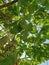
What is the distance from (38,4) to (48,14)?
15 cm

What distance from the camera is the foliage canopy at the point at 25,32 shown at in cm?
125

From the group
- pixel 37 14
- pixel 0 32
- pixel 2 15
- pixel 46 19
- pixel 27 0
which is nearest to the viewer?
pixel 27 0

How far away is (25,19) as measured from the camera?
1220 millimetres

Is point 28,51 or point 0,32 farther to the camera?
point 0,32

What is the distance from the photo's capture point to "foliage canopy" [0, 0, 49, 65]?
1245 mm

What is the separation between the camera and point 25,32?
1.23 meters

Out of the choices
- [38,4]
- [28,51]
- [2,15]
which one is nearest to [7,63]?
[28,51]

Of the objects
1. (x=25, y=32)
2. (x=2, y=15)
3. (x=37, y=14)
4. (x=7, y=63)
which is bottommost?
(x=7, y=63)

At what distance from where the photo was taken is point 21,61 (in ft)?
5.70

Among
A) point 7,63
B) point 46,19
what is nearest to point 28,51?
point 46,19

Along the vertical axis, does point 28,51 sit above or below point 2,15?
below

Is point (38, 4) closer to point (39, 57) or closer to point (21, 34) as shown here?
point (21, 34)

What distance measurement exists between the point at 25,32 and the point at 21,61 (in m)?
0.56

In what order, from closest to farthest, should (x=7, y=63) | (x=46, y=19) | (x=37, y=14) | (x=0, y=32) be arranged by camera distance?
1. (x=7, y=63)
2. (x=37, y=14)
3. (x=46, y=19)
4. (x=0, y=32)
